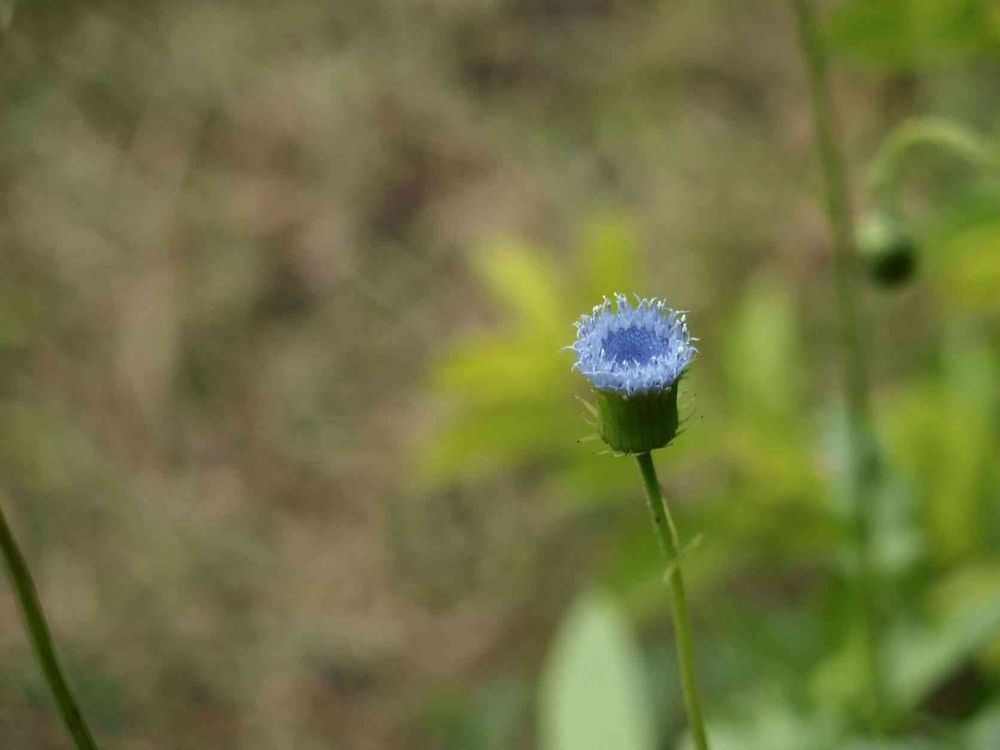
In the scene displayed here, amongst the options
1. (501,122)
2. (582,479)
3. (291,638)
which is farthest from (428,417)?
(582,479)

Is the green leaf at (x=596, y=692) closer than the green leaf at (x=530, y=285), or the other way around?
the green leaf at (x=596, y=692)

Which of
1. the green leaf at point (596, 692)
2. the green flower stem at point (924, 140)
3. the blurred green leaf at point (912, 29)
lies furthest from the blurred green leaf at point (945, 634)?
the blurred green leaf at point (912, 29)

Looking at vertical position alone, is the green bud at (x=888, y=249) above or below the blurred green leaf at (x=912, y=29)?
below

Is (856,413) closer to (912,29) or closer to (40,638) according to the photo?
(912,29)

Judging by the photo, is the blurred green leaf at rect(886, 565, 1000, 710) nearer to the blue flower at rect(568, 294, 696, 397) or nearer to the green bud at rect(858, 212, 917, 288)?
the green bud at rect(858, 212, 917, 288)

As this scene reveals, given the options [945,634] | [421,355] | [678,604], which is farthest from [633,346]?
[421,355]

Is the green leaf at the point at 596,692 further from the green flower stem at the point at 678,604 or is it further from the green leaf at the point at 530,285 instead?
the green flower stem at the point at 678,604

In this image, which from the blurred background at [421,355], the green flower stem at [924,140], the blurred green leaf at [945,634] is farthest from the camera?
the blurred background at [421,355]

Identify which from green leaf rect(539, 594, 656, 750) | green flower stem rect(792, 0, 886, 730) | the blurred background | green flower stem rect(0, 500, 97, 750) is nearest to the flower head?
green flower stem rect(0, 500, 97, 750)
